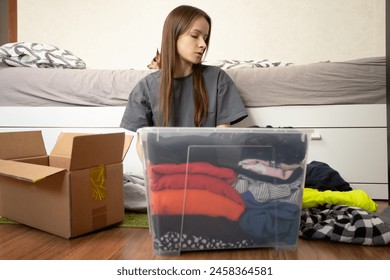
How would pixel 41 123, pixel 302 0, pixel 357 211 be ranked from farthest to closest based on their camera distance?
pixel 302 0, pixel 41 123, pixel 357 211

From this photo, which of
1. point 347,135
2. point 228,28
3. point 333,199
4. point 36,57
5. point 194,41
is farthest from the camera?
point 228,28

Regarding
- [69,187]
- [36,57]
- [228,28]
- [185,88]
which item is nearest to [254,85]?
[185,88]

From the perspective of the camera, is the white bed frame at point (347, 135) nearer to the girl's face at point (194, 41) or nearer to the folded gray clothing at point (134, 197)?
the girl's face at point (194, 41)

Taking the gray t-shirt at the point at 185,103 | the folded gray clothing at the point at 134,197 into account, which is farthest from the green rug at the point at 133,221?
the gray t-shirt at the point at 185,103

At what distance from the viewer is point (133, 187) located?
3.48 ft

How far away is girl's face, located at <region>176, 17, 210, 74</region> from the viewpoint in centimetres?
104

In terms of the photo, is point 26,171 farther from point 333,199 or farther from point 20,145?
point 333,199

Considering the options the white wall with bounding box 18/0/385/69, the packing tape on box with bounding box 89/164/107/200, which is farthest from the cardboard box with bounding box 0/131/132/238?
the white wall with bounding box 18/0/385/69

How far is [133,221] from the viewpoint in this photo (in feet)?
3.00

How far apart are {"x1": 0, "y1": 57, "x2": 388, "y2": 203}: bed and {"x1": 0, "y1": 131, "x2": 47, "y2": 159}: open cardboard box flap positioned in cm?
37

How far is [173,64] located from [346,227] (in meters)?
0.71
